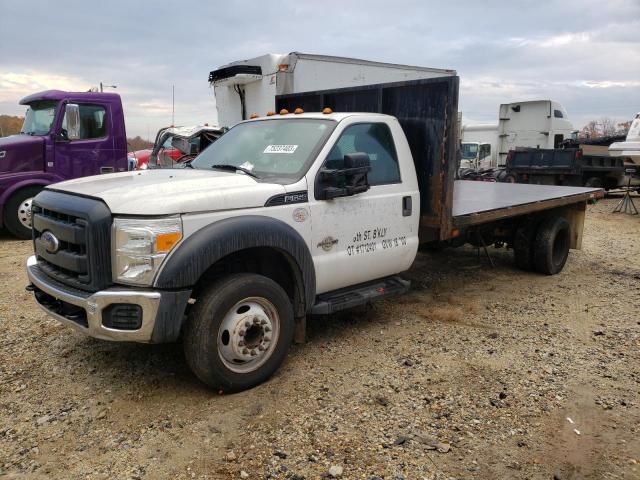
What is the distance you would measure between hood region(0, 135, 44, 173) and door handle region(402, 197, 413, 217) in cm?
723

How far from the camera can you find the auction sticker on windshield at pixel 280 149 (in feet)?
14.1

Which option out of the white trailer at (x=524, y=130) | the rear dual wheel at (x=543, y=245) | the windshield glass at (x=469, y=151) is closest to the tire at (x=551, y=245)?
the rear dual wheel at (x=543, y=245)

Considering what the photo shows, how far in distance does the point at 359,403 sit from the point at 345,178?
167cm

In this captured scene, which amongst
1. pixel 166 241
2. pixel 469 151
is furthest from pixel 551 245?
pixel 469 151

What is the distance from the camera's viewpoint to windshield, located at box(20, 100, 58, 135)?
369 inches

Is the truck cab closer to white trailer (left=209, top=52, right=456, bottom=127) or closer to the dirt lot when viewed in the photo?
white trailer (left=209, top=52, right=456, bottom=127)

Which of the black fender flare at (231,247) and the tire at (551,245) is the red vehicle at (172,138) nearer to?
the tire at (551,245)

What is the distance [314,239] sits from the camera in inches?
159

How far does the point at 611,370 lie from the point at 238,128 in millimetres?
3800

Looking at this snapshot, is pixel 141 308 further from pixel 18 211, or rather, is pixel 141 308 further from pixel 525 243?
pixel 18 211

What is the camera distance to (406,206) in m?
4.80

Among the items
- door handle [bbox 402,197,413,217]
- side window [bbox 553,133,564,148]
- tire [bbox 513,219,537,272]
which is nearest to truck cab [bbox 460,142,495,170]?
side window [bbox 553,133,564,148]

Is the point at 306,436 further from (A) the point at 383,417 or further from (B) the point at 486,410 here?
(B) the point at 486,410

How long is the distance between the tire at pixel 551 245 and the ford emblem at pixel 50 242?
5.73 meters
